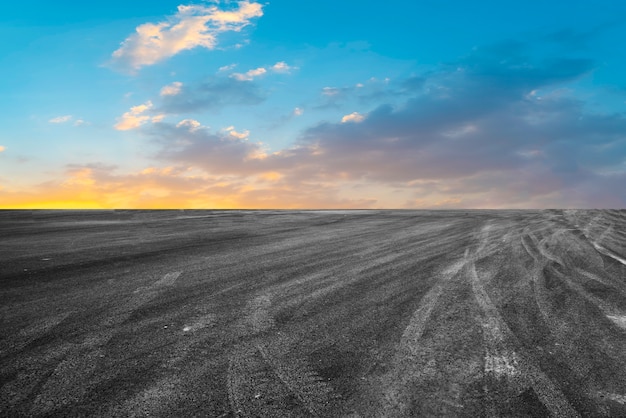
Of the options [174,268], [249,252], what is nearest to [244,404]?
[174,268]

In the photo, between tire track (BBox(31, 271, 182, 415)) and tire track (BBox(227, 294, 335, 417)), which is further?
tire track (BBox(31, 271, 182, 415))

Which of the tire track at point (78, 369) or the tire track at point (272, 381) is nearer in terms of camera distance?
the tire track at point (272, 381)

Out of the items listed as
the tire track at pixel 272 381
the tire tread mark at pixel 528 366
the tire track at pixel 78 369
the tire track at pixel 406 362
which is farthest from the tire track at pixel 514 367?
the tire track at pixel 78 369

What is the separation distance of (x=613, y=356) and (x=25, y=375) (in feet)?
17.3

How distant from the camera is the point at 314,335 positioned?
3.94 metres

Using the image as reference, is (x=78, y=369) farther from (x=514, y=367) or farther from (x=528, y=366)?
(x=528, y=366)

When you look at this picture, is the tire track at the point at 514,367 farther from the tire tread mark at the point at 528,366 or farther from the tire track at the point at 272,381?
the tire track at the point at 272,381

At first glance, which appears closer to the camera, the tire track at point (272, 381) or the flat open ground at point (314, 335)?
the tire track at point (272, 381)

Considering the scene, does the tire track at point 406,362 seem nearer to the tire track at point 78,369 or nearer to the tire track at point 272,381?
the tire track at point 272,381

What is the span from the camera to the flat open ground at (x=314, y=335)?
2809 millimetres

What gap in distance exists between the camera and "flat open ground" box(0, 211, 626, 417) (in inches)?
111

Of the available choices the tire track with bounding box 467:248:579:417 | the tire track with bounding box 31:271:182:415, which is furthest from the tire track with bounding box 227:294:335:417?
the tire track with bounding box 467:248:579:417

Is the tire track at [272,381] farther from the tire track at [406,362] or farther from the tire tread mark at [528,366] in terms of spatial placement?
the tire tread mark at [528,366]

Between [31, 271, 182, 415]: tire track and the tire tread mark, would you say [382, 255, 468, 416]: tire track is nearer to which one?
the tire tread mark
